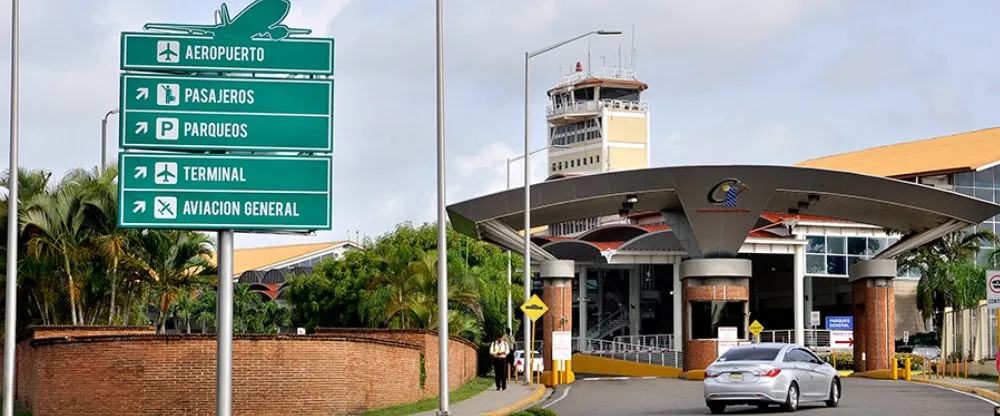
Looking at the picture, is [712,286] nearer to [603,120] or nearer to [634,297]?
[634,297]

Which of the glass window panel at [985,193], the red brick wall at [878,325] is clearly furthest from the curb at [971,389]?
the glass window panel at [985,193]

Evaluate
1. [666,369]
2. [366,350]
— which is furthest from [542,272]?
[366,350]

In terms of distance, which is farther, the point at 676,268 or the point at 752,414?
the point at 676,268

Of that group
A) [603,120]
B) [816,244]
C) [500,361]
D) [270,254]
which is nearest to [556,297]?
[500,361]

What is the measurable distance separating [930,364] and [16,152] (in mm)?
42641

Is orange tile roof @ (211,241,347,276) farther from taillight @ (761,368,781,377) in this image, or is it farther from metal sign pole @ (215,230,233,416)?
metal sign pole @ (215,230,233,416)

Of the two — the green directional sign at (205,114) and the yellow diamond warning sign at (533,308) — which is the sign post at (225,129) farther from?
the yellow diamond warning sign at (533,308)

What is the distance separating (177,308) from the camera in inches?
3529

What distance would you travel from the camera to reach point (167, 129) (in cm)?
1867

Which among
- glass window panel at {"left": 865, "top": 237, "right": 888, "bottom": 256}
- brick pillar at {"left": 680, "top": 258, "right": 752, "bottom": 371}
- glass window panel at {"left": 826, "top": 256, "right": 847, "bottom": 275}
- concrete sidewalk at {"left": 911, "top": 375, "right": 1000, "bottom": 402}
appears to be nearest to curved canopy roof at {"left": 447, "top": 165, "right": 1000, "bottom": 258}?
brick pillar at {"left": 680, "top": 258, "right": 752, "bottom": 371}

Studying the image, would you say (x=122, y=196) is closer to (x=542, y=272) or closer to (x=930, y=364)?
(x=542, y=272)

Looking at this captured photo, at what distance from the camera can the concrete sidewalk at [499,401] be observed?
1237 inches

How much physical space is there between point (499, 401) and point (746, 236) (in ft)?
64.3

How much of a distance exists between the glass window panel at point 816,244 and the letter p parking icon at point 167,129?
6758 cm
